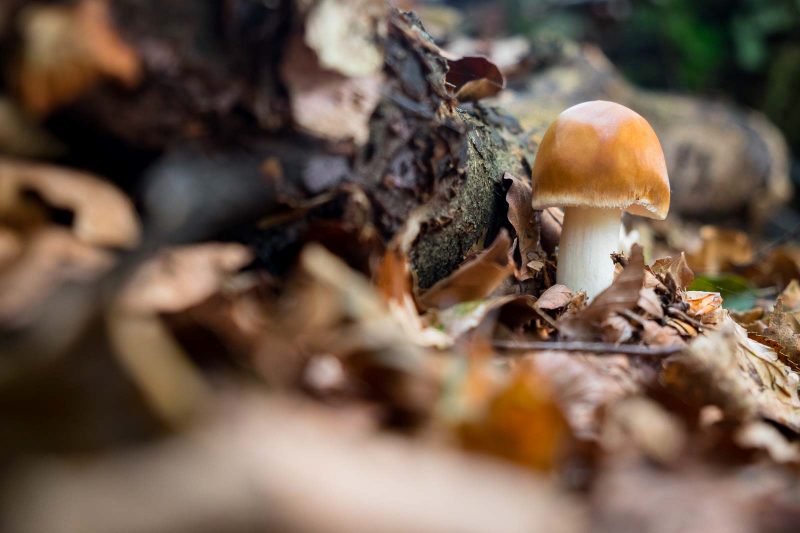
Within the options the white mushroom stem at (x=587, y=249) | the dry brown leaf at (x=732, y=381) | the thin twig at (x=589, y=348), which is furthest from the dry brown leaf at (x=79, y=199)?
the white mushroom stem at (x=587, y=249)

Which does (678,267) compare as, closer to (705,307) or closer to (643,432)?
(705,307)

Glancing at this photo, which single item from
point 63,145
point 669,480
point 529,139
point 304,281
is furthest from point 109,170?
point 529,139

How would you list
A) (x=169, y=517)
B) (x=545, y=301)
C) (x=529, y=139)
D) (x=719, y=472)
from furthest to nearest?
(x=529, y=139) < (x=545, y=301) < (x=719, y=472) < (x=169, y=517)

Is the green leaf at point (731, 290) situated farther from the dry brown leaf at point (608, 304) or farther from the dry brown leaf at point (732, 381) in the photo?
the dry brown leaf at point (608, 304)

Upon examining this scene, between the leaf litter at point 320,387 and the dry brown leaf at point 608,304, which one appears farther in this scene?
the dry brown leaf at point 608,304

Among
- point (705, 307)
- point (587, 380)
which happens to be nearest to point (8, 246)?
point (587, 380)

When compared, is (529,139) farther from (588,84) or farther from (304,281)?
(588,84)
